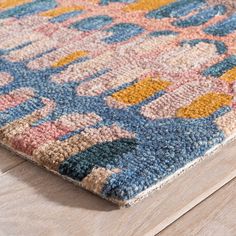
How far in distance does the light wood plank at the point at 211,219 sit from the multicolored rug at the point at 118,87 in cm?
6

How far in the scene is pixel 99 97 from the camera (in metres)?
0.93

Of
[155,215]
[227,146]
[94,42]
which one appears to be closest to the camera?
[155,215]

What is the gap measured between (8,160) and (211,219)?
0.29 m

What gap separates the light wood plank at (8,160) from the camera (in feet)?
2.59

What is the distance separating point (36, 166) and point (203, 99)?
0.27m

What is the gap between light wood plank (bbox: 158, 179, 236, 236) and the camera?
2.12 ft

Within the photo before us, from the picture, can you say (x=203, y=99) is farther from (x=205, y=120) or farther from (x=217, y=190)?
(x=217, y=190)

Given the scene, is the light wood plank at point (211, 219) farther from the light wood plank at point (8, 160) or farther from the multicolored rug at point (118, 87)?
the light wood plank at point (8, 160)

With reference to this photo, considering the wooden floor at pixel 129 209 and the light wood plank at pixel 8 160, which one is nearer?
the wooden floor at pixel 129 209

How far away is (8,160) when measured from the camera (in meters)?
0.80

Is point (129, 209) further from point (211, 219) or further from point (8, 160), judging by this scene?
point (8, 160)


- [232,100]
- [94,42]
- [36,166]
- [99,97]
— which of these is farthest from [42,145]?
[94,42]

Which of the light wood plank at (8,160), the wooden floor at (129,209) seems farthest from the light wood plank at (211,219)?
the light wood plank at (8,160)

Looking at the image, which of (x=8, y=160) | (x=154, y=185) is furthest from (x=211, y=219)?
(x=8, y=160)
